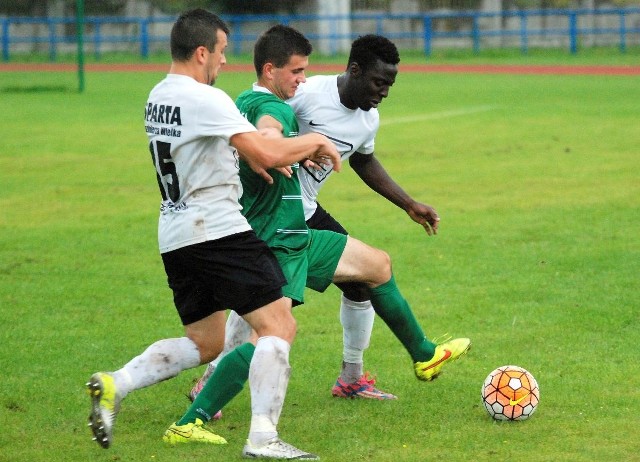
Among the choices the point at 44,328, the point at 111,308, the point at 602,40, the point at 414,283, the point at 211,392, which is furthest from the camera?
the point at 602,40

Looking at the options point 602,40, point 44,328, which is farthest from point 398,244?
point 602,40

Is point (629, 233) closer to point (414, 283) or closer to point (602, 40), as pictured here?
point (414, 283)

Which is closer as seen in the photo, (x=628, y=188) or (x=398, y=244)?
(x=398, y=244)

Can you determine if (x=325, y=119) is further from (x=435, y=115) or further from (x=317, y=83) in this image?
(x=435, y=115)

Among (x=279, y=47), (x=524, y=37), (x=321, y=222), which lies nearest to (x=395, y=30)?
(x=524, y=37)

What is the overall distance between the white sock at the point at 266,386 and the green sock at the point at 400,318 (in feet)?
3.87

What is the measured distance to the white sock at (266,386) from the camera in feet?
17.2

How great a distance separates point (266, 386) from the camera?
5.26 metres

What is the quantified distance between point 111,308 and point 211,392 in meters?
3.35

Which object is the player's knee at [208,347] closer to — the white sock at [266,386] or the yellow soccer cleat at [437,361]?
the white sock at [266,386]

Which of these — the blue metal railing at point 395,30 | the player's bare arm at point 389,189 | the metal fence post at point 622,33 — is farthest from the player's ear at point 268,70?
the metal fence post at point 622,33

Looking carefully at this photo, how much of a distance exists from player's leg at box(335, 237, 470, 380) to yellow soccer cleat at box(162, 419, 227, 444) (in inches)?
43.5

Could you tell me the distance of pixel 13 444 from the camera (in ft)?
18.7

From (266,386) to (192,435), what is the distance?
0.59m
